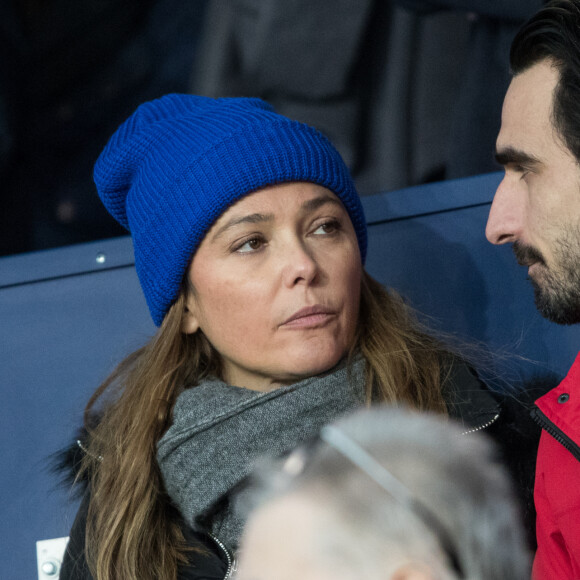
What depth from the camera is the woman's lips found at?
145 cm

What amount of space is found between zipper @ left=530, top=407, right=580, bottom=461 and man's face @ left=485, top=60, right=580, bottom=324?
0.57ft

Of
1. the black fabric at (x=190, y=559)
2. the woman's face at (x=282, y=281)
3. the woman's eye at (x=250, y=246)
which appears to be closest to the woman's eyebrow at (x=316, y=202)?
the woman's face at (x=282, y=281)

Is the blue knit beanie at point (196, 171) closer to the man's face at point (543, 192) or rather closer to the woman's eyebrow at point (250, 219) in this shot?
the woman's eyebrow at point (250, 219)

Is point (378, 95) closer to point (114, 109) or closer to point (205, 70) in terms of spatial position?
point (205, 70)

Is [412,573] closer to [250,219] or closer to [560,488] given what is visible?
[560,488]

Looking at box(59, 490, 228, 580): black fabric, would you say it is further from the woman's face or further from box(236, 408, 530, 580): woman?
box(236, 408, 530, 580): woman

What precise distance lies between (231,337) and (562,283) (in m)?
0.61

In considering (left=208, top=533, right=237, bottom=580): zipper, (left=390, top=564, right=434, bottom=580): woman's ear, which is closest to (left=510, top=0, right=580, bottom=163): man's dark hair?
(left=208, top=533, right=237, bottom=580): zipper

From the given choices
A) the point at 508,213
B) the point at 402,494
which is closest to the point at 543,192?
the point at 508,213

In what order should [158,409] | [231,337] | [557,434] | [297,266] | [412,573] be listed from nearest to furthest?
[412,573] < [557,434] < [297,266] < [231,337] < [158,409]

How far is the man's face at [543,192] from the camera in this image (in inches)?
53.1

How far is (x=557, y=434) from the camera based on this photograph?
50.6 inches

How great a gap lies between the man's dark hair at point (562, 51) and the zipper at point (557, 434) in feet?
1.40

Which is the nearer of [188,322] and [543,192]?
[543,192]
